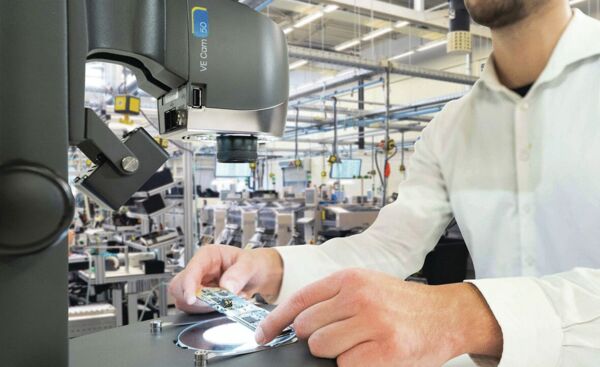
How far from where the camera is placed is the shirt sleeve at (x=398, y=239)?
0.87m

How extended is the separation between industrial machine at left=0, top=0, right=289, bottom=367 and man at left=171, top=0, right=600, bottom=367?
22 cm

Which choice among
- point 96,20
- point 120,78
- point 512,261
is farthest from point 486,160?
point 120,78

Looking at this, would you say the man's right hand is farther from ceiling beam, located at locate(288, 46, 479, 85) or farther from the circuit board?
ceiling beam, located at locate(288, 46, 479, 85)

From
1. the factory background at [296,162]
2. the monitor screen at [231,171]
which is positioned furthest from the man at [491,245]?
the monitor screen at [231,171]

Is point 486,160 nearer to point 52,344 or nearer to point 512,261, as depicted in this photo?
point 512,261

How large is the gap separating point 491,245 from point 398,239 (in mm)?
180

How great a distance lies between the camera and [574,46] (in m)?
0.83

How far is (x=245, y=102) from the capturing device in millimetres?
554

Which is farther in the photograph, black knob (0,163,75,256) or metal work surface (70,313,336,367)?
metal work surface (70,313,336,367)

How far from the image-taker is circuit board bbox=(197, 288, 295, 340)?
0.61m

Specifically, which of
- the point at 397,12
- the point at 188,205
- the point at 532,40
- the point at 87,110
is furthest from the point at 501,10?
the point at 397,12

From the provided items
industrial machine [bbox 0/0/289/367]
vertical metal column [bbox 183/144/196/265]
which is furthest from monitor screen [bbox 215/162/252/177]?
industrial machine [bbox 0/0/289/367]

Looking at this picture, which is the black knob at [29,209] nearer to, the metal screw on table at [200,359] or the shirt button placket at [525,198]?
the metal screw on table at [200,359]

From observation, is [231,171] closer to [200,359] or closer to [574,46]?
[574,46]
